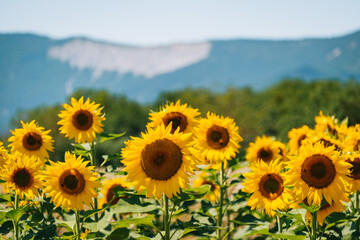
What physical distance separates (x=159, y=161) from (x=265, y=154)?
3289 millimetres

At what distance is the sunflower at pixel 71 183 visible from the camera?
398 cm

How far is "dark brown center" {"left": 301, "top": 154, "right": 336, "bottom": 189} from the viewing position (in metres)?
3.58

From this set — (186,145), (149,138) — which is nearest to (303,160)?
(186,145)

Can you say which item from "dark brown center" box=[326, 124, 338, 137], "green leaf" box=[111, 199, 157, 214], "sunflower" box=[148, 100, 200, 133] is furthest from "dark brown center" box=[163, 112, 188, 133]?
"dark brown center" box=[326, 124, 338, 137]

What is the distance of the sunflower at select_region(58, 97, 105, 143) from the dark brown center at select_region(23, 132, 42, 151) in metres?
0.32

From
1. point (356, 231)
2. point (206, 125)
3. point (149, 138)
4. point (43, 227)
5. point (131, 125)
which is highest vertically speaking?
point (131, 125)

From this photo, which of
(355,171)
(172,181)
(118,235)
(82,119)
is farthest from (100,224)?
(355,171)

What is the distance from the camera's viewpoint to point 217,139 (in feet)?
16.3

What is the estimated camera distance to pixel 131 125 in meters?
71.7

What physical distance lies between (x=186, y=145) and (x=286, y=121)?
191 feet

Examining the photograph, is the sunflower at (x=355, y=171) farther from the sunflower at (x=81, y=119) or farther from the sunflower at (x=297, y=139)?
the sunflower at (x=81, y=119)

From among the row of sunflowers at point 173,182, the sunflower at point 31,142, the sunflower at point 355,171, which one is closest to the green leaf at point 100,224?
the row of sunflowers at point 173,182

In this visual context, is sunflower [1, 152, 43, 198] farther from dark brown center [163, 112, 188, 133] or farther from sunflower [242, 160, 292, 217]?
sunflower [242, 160, 292, 217]

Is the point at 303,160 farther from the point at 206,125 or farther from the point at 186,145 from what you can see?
the point at 206,125
